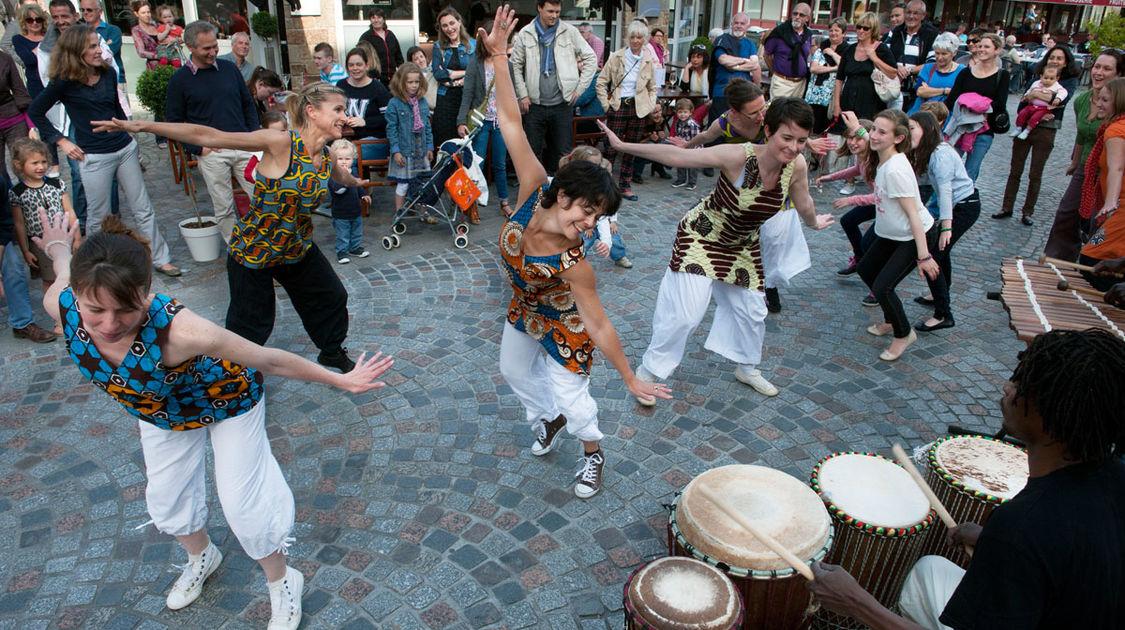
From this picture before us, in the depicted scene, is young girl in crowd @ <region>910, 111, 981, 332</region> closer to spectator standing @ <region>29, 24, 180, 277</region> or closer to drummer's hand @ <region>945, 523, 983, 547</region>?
drummer's hand @ <region>945, 523, 983, 547</region>

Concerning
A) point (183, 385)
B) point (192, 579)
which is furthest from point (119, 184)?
point (183, 385)

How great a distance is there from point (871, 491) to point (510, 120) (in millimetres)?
2514

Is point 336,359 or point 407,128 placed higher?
point 407,128

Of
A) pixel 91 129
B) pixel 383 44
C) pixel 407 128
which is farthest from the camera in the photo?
pixel 383 44

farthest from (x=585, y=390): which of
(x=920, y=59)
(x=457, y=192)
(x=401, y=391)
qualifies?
(x=920, y=59)

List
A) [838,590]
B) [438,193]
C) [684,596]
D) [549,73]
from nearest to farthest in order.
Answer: [838,590]
[684,596]
[438,193]
[549,73]

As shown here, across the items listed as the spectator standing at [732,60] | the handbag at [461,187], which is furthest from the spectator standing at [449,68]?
the spectator standing at [732,60]

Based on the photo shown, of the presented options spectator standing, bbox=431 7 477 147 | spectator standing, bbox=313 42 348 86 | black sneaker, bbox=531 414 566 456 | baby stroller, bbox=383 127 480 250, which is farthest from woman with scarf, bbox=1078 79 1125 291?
spectator standing, bbox=313 42 348 86

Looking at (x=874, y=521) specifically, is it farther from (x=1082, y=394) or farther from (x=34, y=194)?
(x=34, y=194)

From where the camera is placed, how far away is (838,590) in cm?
238

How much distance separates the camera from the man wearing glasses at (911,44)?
9.98m

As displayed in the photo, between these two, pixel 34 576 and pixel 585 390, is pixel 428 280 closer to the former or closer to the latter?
pixel 585 390

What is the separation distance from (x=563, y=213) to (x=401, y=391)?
7.28 feet

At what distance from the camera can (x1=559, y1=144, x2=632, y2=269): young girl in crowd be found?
455cm
